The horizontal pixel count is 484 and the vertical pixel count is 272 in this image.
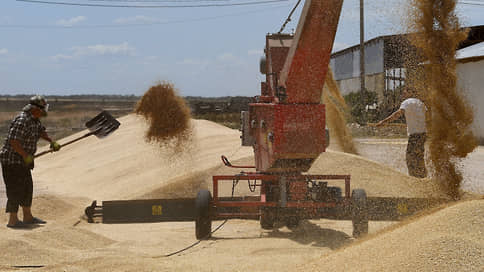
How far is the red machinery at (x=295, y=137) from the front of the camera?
6250 millimetres

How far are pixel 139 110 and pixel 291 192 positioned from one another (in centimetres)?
349

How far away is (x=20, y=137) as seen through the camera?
270 inches

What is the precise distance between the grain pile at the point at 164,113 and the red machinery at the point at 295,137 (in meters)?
2.41

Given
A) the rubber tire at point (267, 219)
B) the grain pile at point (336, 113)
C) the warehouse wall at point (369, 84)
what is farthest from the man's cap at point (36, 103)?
the warehouse wall at point (369, 84)

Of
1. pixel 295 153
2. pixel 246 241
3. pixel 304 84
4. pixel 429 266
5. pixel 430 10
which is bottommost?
pixel 246 241

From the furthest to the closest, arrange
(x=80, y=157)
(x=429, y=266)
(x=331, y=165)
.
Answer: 1. (x=80, y=157)
2. (x=331, y=165)
3. (x=429, y=266)

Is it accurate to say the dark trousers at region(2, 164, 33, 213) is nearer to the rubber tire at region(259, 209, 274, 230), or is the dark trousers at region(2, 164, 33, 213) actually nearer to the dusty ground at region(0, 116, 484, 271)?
the dusty ground at region(0, 116, 484, 271)

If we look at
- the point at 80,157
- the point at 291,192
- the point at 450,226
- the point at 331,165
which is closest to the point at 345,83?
the point at 80,157

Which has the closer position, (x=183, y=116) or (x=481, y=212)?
(x=481, y=212)

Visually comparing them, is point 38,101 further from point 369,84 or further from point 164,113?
point 369,84

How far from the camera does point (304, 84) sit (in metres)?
6.41

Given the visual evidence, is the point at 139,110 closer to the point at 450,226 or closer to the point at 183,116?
the point at 183,116

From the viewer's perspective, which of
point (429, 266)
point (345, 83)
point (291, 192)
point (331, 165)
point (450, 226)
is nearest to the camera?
point (429, 266)

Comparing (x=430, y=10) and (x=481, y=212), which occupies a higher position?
(x=430, y=10)
